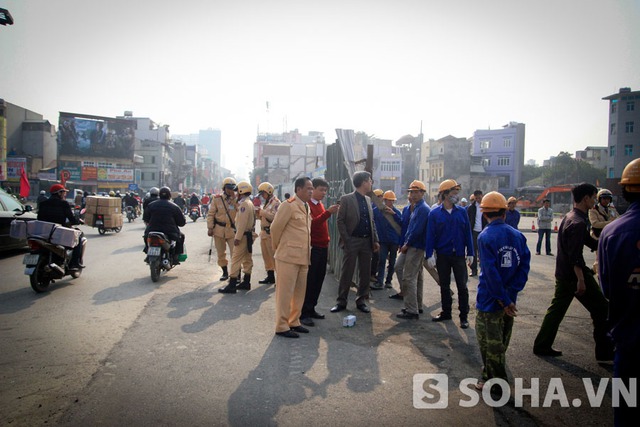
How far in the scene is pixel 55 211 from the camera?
7578mm

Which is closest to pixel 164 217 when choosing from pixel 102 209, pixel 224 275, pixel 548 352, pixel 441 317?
pixel 224 275

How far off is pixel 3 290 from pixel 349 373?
6.61 metres

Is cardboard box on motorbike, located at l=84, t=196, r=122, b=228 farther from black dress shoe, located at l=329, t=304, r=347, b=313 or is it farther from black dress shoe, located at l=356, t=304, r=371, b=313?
black dress shoe, located at l=356, t=304, r=371, b=313

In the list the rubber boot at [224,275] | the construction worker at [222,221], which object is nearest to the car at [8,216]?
the construction worker at [222,221]

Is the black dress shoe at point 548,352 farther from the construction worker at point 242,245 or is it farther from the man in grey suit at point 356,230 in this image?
the construction worker at point 242,245

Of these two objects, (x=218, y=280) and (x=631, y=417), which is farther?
(x=218, y=280)

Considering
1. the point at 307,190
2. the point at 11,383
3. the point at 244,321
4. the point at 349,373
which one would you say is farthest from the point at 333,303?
the point at 11,383

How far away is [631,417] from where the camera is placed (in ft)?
7.71

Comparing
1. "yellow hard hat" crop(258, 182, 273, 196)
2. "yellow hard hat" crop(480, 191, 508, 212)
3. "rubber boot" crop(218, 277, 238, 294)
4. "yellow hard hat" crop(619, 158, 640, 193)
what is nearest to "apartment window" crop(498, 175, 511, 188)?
"yellow hard hat" crop(258, 182, 273, 196)

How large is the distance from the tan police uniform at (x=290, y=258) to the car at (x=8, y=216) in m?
8.20

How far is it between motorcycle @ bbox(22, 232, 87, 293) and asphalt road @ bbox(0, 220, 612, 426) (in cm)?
29

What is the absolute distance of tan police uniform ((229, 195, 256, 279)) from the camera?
738 centimetres

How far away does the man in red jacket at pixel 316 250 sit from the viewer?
→ 589cm

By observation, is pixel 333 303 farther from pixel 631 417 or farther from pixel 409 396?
pixel 631 417
